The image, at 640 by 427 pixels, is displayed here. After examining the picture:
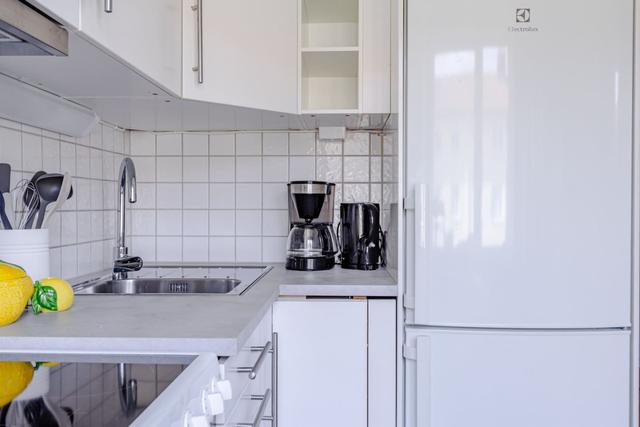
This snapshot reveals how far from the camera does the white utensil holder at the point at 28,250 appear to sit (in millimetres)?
1081

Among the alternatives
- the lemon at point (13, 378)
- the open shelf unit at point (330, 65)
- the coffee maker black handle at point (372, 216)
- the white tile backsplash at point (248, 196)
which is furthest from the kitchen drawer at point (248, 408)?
the open shelf unit at point (330, 65)

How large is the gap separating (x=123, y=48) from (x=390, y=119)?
918 mm

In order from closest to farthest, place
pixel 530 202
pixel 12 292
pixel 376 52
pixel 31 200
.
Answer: pixel 12 292 < pixel 31 200 < pixel 530 202 < pixel 376 52

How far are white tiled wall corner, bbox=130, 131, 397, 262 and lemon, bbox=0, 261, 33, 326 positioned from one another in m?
1.07

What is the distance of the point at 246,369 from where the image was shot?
1027mm

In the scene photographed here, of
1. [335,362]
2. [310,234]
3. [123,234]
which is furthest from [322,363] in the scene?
[123,234]

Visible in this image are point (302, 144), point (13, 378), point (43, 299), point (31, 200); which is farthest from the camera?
point (302, 144)

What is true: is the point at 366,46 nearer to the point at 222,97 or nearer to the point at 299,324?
the point at 222,97

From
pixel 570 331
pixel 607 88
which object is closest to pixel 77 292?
pixel 570 331

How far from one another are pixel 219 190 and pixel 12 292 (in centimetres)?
114

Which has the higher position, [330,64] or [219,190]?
[330,64]

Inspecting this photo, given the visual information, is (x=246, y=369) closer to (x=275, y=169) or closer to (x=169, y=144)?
(x=275, y=169)

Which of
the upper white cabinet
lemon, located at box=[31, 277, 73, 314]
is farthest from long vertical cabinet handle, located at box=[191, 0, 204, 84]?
lemon, located at box=[31, 277, 73, 314]

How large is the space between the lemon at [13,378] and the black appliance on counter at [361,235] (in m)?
1.15
